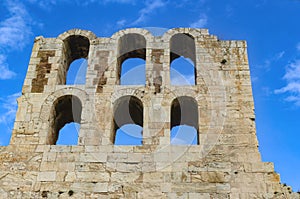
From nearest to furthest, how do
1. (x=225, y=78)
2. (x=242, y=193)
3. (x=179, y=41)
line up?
(x=242, y=193) < (x=225, y=78) < (x=179, y=41)

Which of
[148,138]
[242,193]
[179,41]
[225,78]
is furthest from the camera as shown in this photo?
[179,41]

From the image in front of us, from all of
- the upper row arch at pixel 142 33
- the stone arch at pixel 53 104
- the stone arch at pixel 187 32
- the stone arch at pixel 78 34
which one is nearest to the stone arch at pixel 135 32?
the upper row arch at pixel 142 33

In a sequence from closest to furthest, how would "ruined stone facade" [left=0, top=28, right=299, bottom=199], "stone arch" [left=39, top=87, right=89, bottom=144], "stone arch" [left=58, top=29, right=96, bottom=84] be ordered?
"ruined stone facade" [left=0, top=28, right=299, bottom=199], "stone arch" [left=39, top=87, right=89, bottom=144], "stone arch" [left=58, top=29, right=96, bottom=84]

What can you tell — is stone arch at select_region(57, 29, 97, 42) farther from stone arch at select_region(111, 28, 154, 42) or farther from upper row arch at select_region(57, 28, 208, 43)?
stone arch at select_region(111, 28, 154, 42)

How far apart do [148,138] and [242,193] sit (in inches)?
124

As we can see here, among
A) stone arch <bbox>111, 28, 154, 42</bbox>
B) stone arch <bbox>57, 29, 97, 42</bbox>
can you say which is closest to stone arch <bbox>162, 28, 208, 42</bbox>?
stone arch <bbox>111, 28, 154, 42</bbox>

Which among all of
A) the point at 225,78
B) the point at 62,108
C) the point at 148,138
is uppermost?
the point at 225,78

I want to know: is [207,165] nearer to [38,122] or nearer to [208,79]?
[208,79]

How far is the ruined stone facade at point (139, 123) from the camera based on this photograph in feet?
35.6

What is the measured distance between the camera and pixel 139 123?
547 inches

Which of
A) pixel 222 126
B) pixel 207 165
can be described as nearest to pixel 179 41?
pixel 222 126

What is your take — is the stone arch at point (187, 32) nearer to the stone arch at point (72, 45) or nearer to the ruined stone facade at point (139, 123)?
the ruined stone facade at point (139, 123)

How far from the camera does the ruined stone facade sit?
10.8 meters

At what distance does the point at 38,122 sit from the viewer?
→ 12.2 m
